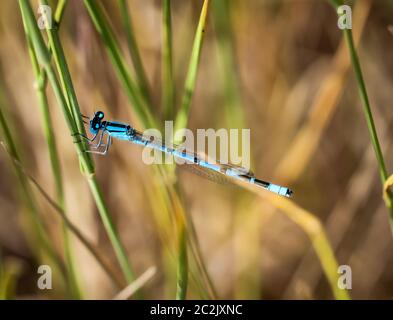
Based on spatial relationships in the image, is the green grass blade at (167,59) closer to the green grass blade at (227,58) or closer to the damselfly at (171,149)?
the damselfly at (171,149)

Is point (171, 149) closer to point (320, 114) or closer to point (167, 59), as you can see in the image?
point (167, 59)

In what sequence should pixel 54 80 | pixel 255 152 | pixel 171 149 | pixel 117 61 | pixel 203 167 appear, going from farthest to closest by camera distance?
pixel 255 152, pixel 203 167, pixel 171 149, pixel 117 61, pixel 54 80

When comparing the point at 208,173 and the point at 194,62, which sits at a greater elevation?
the point at 194,62

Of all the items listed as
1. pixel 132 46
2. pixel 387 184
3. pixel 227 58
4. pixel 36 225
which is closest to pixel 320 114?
pixel 227 58

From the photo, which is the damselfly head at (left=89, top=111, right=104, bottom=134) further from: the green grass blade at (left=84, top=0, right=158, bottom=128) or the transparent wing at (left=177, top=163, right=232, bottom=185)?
the transparent wing at (left=177, top=163, right=232, bottom=185)

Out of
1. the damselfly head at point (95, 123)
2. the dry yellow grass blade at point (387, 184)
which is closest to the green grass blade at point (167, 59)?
the damselfly head at point (95, 123)

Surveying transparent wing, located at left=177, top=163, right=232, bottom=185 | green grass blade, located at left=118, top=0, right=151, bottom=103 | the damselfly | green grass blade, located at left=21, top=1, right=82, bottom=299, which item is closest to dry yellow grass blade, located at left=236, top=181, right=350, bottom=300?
the damselfly

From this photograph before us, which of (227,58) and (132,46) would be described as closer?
(132,46)
